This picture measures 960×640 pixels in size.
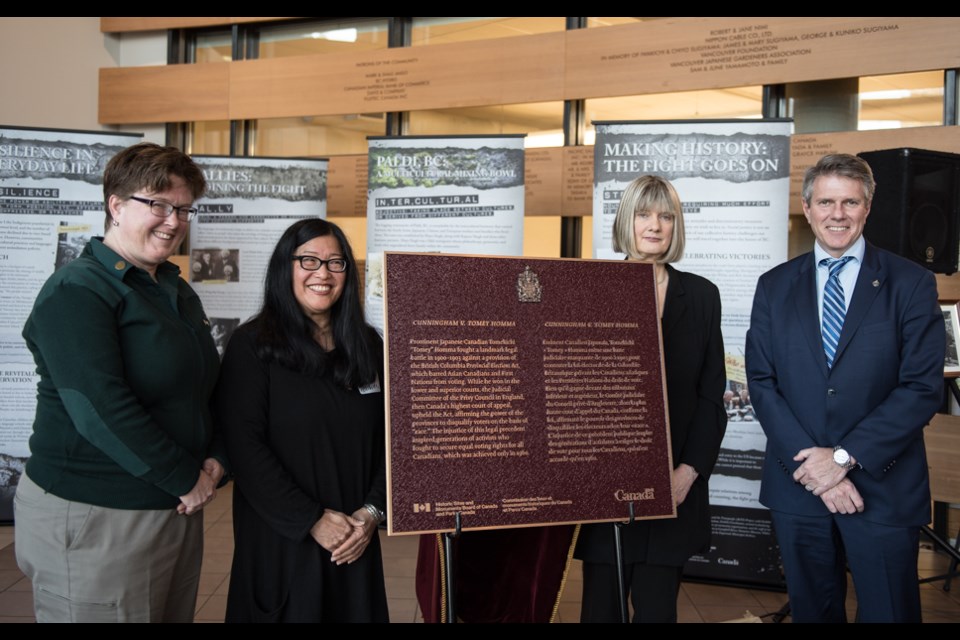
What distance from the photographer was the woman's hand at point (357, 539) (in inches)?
Answer: 84.0

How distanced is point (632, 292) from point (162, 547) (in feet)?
4.57

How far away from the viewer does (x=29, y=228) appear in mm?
5000

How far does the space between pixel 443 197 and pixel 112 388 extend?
3123 mm

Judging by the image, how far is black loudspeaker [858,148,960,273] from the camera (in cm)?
361

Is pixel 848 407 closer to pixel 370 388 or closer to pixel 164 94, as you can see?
pixel 370 388

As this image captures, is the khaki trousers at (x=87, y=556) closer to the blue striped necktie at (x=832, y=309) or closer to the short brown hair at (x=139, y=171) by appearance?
the short brown hair at (x=139, y=171)

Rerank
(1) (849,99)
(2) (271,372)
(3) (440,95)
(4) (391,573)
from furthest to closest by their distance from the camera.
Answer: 1. (3) (440,95)
2. (1) (849,99)
3. (4) (391,573)
4. (2) (271,372)

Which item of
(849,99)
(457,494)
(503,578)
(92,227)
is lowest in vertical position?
(503,578)

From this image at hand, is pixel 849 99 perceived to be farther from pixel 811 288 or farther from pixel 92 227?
pixel 92 227

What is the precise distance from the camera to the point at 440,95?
6.70 m

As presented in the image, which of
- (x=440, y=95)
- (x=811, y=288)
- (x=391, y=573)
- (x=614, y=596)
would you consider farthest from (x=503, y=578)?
(x=440, y=95)

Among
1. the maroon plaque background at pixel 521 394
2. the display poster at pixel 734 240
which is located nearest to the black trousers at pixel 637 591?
the maroon plaque background at pixel 521 394

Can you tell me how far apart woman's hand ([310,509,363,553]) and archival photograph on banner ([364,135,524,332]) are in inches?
103

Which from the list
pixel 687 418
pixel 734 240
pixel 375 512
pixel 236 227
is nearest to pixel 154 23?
pixel 236 227
